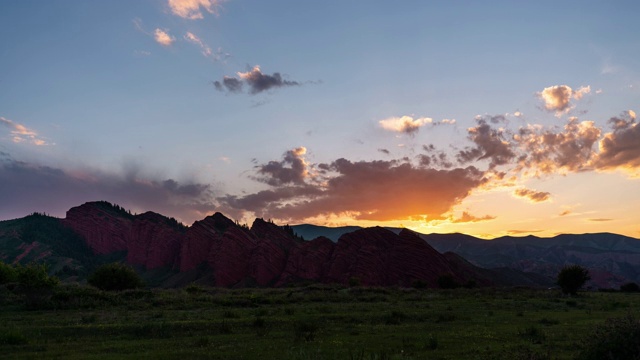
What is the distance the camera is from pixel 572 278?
69.5 m

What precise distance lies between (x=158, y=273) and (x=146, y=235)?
29.5 metres

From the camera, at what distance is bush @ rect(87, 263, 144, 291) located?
7444 centimetres

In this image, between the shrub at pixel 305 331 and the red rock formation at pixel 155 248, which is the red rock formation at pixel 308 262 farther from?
the shrub at pixel 305 331

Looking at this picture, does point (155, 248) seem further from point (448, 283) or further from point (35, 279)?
point (35, 279)

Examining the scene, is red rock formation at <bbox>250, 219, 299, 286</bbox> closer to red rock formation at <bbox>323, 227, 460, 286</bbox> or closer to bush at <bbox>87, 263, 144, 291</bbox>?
red rock formation at <bbox>323, 227, 460, 286</bbox>

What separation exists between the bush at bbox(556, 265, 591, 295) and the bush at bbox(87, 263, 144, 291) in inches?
3154

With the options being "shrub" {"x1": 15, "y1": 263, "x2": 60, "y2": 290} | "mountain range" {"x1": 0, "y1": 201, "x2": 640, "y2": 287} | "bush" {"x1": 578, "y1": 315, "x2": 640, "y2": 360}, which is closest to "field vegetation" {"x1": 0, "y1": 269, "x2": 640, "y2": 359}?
"bush" {"x1": 578, "y1": 315, "x2": 640, "y2": 360}

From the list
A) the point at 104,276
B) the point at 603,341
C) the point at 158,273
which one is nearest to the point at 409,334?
the point at 603,341

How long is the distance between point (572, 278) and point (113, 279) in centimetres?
8339

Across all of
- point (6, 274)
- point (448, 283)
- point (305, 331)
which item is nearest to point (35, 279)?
point (305, 331)

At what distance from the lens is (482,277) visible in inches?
5684

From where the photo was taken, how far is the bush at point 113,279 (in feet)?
244

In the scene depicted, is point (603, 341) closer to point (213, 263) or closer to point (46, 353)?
point (46, 353)

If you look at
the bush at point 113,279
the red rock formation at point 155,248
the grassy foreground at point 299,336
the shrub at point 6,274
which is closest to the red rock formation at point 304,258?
the red rock formation at point 155,248
